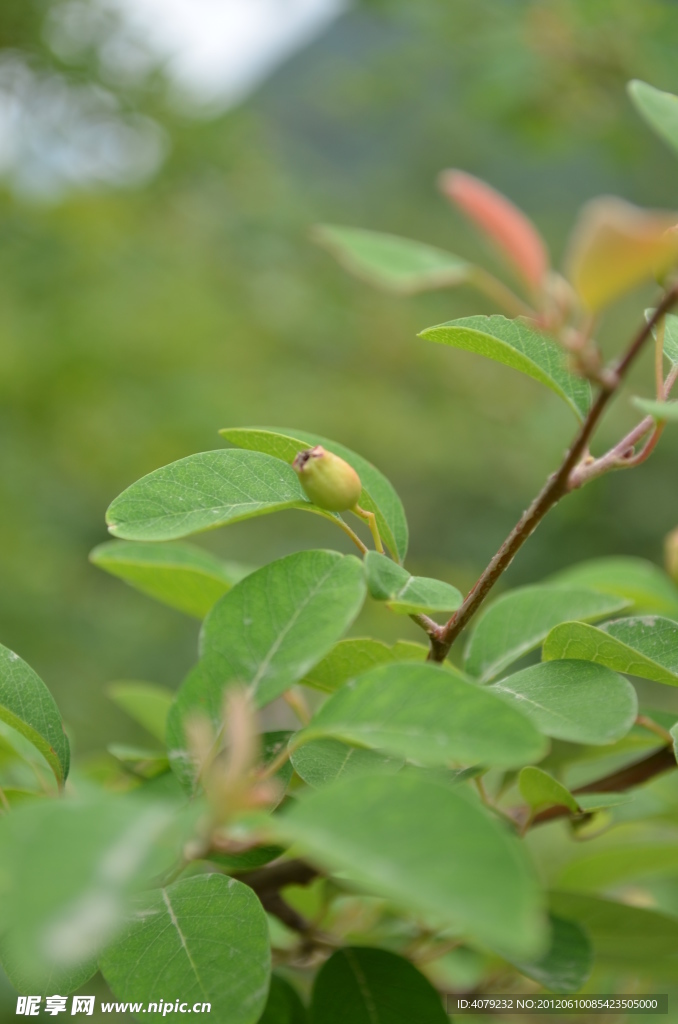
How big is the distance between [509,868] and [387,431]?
3.78 metres

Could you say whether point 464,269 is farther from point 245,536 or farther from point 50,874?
point 245,536

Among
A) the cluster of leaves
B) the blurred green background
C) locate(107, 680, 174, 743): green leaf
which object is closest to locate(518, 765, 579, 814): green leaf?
the cluster of leaves

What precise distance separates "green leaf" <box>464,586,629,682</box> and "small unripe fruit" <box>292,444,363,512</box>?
3.9 inches

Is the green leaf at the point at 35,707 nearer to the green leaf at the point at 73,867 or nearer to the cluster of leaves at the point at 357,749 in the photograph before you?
the cluster of leaves at the point at 357,749

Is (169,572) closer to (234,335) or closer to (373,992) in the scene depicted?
(373,992)

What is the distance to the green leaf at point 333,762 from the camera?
0.25 metres

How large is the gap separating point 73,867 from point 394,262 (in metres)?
0.22

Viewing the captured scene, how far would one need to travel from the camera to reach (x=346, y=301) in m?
4.34

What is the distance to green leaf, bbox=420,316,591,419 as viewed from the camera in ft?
0.87

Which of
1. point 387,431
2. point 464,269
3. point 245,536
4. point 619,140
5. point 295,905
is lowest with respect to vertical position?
point 245,536

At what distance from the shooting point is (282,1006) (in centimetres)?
33

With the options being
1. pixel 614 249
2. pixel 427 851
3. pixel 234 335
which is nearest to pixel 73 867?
pixel 427 851

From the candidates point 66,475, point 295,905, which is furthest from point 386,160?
point 295,905

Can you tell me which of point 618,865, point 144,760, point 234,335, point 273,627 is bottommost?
point 234,335
